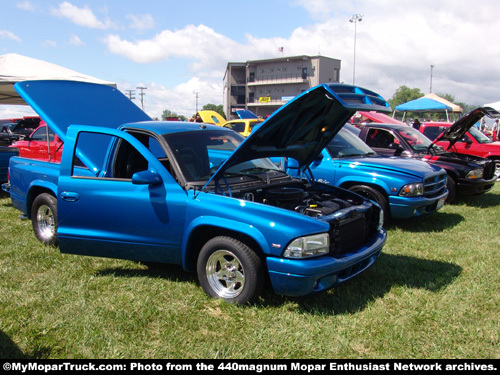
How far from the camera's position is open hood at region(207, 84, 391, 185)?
3484mm

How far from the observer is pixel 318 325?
10.8 ft

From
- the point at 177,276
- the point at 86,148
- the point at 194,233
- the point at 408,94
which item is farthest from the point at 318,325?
the point at 408,94

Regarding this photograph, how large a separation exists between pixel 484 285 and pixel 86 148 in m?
4.64

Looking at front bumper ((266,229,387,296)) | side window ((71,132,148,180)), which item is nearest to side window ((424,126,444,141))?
front bumper ((266,229,387,296))

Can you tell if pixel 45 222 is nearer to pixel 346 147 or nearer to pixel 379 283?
pixel 379 283

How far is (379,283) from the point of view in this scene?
420 centimetres

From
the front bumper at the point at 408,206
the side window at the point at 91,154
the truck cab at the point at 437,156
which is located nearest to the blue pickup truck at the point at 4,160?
the side window at the point at 91,154

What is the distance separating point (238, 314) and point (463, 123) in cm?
722

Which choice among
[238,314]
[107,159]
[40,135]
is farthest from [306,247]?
[40,135]

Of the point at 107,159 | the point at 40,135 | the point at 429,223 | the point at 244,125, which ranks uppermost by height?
the point at 244,125

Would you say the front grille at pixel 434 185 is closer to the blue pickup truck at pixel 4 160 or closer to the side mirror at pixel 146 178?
the side mirror at pixel 146 178

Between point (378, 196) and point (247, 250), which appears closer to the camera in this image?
point (247, 250)

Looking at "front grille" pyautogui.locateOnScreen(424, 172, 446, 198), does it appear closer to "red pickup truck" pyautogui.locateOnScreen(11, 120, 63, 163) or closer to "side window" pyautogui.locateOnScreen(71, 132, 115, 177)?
"side window" pyautogui.locateOnScreen(71, 132, 115, 177)
